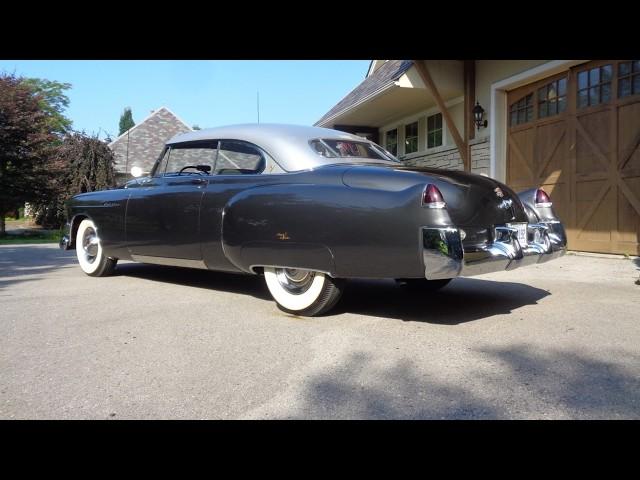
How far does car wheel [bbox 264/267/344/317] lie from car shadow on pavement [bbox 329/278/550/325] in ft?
0.90

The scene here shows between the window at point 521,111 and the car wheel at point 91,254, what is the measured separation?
24.6 feet

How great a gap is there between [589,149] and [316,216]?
6.12 meters

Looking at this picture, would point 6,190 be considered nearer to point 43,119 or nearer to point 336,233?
point 43,119

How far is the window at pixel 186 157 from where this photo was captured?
4.74 metres

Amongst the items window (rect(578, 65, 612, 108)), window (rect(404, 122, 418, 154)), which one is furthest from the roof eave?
window (rect(578, 65, 612, 108))

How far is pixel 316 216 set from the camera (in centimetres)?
353

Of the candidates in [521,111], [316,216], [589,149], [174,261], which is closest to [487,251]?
[316,216]

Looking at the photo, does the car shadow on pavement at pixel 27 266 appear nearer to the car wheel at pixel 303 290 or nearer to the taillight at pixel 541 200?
the car wheel at pixel 303 290

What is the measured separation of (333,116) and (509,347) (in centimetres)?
1181

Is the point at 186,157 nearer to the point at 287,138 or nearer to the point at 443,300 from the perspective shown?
the point at 287,138

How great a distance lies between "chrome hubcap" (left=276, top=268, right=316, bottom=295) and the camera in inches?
151

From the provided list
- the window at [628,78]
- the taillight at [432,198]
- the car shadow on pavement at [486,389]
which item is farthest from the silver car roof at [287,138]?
the window at [628,78]
